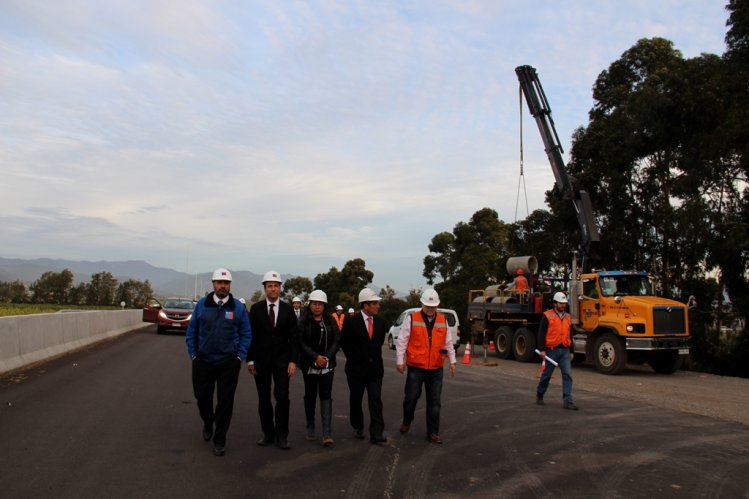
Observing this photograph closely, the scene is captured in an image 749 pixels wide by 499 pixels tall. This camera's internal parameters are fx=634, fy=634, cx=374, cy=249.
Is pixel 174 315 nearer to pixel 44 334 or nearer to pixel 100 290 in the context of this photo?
pixel 44 334

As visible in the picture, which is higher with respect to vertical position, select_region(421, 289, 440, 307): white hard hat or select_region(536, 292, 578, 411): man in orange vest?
select_region(421, 289, 440, 307): white hard hat

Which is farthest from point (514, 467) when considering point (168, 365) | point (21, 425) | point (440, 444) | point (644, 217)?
point (644, 217)

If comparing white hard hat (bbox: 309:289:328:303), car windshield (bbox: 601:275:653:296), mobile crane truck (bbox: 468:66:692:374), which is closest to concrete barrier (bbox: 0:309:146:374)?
white hard hat (bbox: 309:289:328:303)

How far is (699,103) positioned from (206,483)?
944 inches

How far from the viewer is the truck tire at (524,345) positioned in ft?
67.6

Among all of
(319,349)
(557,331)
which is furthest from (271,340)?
(557,331)

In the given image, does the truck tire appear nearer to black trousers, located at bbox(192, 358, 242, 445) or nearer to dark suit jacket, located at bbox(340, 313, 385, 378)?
dark suit jacket, located at bbox(340, 313, 385, 378)

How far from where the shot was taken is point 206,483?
544 cm

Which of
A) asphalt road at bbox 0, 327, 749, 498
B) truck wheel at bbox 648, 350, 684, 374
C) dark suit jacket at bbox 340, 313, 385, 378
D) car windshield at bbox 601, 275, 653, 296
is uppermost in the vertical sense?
car windshield at bbox 601, 275, 653, 296

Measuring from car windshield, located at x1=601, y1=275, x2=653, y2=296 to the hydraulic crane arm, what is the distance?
2086mm

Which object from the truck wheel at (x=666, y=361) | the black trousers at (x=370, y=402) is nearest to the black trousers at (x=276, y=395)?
the black trousers at (x=370, y=402)

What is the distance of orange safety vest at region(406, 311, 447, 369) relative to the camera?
24.2ft

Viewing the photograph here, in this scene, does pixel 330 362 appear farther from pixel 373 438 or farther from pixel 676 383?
pixel 676 383

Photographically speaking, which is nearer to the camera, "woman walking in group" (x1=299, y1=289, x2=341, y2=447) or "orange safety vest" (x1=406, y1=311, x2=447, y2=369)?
"woman walking in group" (x1=299, y1=289, x2=341, y2=447)
